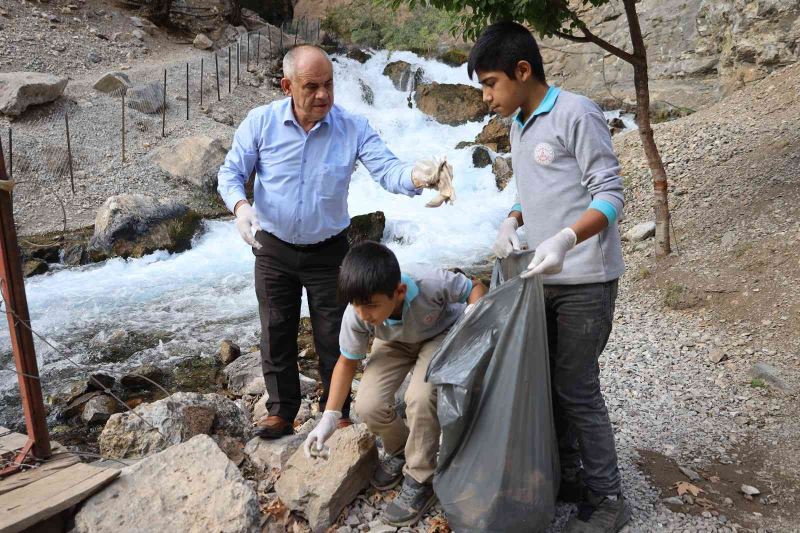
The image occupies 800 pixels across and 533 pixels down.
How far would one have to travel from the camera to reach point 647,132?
5.80m

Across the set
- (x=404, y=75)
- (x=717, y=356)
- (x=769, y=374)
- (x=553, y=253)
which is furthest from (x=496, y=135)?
(x=553, y=253)

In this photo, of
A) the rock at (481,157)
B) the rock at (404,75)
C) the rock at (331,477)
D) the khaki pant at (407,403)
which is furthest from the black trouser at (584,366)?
the rock at (404,75)

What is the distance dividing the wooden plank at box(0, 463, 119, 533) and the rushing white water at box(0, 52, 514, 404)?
3.17 meters

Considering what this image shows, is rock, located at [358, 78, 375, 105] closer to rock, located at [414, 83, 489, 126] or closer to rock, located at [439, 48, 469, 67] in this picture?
rock, located at [414, 83, 489, 126]

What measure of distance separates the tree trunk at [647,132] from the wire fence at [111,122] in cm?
613

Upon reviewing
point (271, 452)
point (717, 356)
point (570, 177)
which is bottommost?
point (271, 452)

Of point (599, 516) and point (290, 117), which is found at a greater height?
point (290, 117)

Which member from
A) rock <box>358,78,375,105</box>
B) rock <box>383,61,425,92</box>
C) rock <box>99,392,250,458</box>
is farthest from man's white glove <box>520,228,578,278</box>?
rock <box>383,61,425,92</box>

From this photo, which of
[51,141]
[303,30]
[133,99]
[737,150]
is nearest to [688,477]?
[737,150]

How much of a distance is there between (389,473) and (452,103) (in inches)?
499

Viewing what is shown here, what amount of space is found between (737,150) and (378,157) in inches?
227

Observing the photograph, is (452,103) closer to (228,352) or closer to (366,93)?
(366,93)

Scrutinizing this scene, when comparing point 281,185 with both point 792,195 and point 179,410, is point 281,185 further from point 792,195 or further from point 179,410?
point 792,195

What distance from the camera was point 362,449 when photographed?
2.75m
